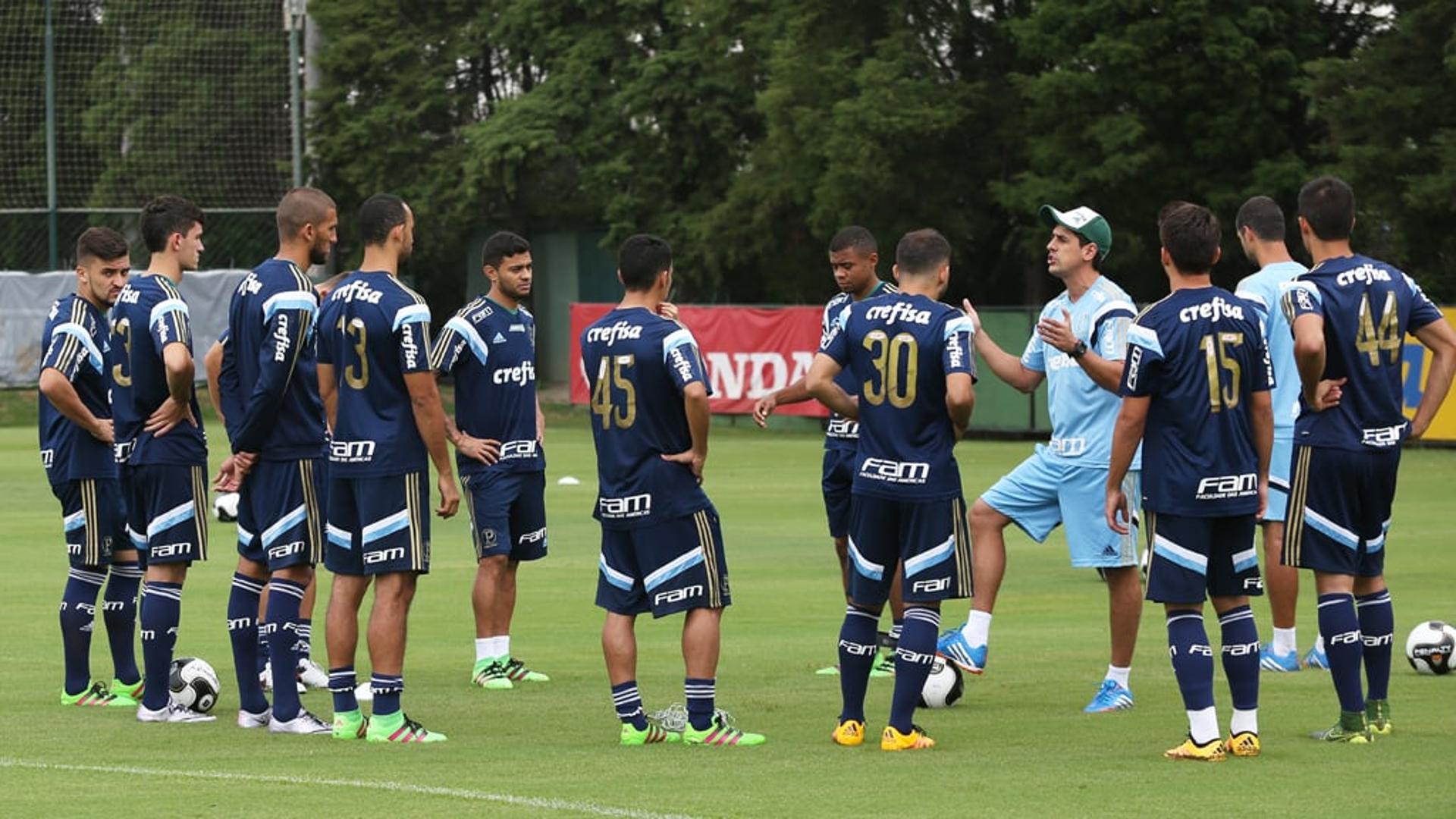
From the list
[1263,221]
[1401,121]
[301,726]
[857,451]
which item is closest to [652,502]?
[857,451]

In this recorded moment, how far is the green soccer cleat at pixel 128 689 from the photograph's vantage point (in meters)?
10.8

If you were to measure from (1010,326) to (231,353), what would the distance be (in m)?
27.0

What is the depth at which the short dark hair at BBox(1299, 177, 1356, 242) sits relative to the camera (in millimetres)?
9430

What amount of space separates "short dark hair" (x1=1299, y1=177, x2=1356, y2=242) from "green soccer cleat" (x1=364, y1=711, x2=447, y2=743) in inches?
177

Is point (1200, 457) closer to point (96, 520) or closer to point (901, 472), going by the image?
point (901, 472)

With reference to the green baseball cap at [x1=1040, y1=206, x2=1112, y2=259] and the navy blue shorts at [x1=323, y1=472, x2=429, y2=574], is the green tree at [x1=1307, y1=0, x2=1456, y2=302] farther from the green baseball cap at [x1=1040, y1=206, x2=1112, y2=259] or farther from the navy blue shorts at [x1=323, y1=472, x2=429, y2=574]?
the navy blue shorts at [x1=323, y1=472, x2=429, y2=574]

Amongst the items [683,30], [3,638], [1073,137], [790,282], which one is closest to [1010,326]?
[1073,137]

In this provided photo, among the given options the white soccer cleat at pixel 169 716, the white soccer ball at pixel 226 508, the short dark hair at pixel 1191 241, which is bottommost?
the white soccer ball at pixel 226 508

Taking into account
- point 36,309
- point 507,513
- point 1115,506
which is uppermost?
point 1115,506

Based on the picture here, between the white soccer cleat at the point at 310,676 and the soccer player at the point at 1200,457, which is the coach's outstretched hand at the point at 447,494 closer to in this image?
the white soccer cleat at the point at 310,676

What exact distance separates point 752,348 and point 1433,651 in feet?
86.8

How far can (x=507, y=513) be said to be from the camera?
11.8m

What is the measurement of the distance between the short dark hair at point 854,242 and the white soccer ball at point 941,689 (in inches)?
87.9

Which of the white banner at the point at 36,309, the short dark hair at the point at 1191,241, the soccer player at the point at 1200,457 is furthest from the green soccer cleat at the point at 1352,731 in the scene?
the white banner at the point at 36,309
